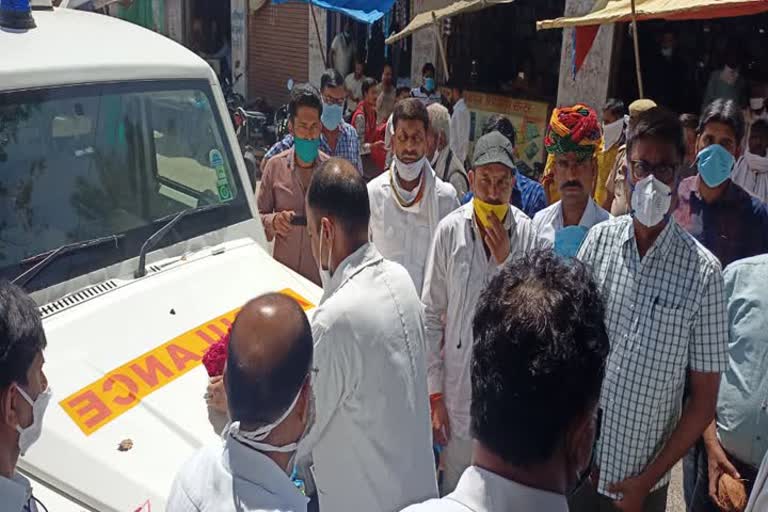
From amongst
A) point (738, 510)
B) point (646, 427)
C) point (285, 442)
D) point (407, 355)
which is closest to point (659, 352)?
point (646, 427)

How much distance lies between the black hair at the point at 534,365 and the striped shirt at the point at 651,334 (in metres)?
1.06

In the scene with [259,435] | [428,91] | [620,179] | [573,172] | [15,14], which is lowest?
[259,435]

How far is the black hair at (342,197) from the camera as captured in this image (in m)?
2.24

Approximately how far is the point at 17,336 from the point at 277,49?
1421cm

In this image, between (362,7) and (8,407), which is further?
(362,7)

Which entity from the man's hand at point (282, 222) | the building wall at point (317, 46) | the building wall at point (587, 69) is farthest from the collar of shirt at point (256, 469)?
the building wall at point (317, 46)

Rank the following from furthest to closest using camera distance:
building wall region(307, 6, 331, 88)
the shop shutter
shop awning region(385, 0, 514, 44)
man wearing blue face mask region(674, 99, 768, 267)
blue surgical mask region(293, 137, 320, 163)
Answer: the shop shutter
building wall region(307, 6, 331, 88)
shop awning region(385, 0, 514, 44)
blue surgical mask region(293, 137, 320, 163)
man wearing blue face mask region(674, 99, 768, 267)

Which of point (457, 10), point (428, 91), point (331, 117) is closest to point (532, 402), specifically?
point (331, 117)

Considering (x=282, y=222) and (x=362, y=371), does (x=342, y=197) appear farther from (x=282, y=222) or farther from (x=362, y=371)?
(x=282, y=222)

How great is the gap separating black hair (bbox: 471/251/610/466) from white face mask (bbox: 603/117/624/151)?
4841 millimetres

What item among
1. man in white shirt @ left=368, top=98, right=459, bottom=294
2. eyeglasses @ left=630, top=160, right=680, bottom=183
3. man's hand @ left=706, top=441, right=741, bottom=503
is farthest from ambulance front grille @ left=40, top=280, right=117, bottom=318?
man's hand @ left=706, top=441, right=741, bottom=503

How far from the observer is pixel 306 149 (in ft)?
12.8

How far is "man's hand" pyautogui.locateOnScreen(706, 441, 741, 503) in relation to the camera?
7.87 feet

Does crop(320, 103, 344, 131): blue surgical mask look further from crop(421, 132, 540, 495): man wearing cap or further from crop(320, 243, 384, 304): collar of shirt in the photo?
crop(320, 243, 384, 304): collar of shirt
